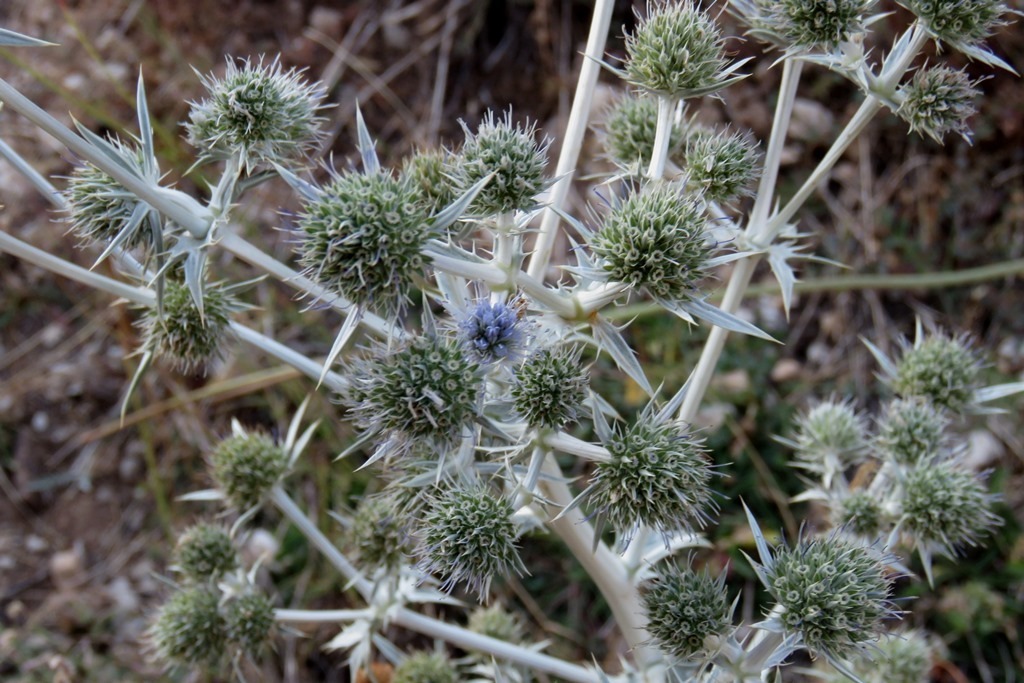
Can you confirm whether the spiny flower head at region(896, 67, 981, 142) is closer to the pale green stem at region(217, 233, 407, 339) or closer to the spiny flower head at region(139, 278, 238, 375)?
the pale green stem at region(217, 233, 407, 339)

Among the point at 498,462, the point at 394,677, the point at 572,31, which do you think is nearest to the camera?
the point at 498,462

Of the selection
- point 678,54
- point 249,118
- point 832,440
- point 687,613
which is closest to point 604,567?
point 687,613

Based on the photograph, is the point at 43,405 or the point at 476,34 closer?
the point at 43,405

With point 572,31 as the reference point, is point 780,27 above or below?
below

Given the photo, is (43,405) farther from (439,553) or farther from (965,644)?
(965,644)

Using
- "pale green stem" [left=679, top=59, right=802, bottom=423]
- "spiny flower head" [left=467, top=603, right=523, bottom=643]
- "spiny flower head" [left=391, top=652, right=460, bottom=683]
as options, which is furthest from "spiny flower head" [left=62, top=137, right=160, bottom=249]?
"spiny flower head" [left=467, top=603, right=523, bottom=643]

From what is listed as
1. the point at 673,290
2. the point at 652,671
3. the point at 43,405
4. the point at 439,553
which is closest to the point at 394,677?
the point at 652,671

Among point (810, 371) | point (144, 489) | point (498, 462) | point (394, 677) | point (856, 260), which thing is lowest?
point (394, 677)

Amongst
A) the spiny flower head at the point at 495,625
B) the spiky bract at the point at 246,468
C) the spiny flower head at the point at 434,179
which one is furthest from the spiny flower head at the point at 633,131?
the spiny flower head at the point at 495,625
